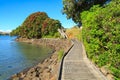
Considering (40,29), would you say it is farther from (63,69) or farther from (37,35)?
(63,69)

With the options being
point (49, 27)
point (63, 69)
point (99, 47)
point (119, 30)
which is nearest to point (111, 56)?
point (119, 30)

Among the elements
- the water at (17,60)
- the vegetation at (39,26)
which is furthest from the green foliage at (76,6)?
the vegetation at (39,26)

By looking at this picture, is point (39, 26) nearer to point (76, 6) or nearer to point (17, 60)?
point (17, 60)

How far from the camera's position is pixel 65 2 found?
41.0m

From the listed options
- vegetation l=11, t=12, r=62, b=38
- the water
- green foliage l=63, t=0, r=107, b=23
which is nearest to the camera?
the water

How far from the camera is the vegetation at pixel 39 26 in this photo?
290 feet

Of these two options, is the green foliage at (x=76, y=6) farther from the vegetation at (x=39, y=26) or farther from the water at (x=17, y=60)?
the vegetation at (x=39, y=26)

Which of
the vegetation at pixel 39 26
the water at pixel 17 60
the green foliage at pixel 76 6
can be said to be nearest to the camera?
the water at pixel 17 60

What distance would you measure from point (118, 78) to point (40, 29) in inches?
3285

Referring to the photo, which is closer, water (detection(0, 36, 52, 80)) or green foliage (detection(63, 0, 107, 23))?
water (detection(0, 36, 52, 80))

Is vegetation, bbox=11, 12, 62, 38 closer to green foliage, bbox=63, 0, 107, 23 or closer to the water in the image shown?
the water

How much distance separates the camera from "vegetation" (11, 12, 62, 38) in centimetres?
8838

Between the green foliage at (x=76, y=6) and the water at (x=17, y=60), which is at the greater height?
the green foliage at (x=76, y=6)

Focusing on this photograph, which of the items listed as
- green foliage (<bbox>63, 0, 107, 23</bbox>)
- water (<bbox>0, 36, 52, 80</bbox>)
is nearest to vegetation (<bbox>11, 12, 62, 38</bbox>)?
water (<bbox>0, 36, 52, 80</bbox>)
